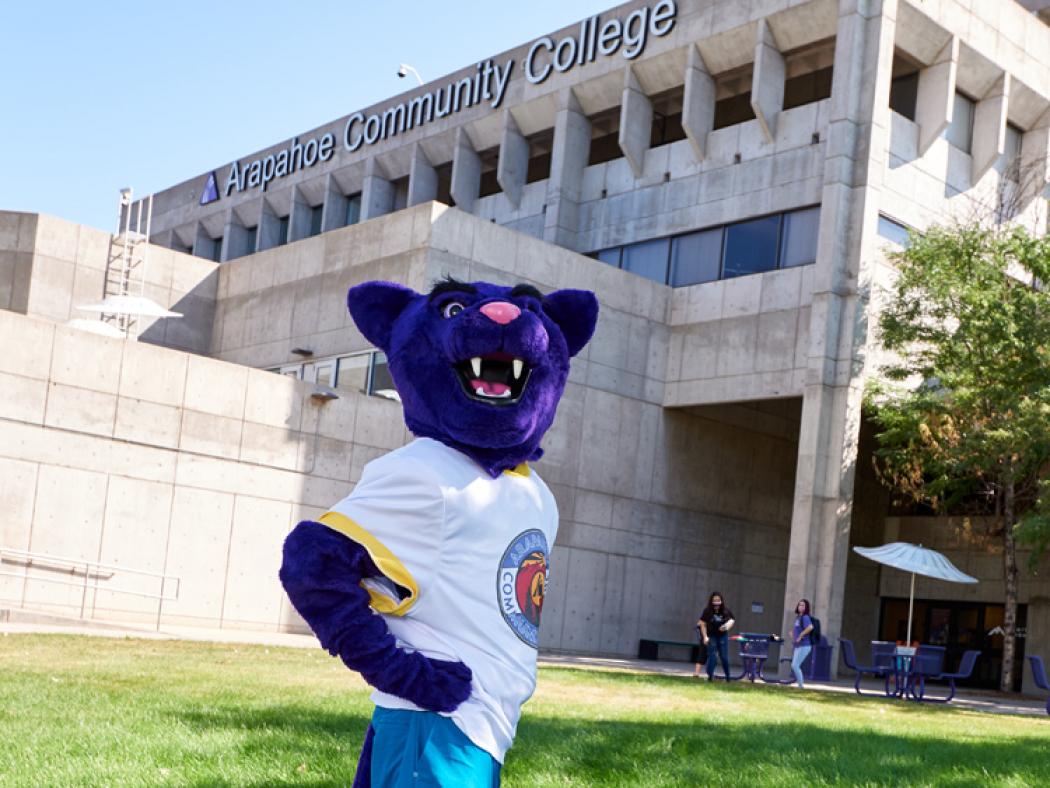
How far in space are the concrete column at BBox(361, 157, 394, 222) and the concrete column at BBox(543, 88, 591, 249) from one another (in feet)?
23.8

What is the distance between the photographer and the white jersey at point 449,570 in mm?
3639

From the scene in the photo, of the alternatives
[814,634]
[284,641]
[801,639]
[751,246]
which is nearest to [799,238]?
[751,246]

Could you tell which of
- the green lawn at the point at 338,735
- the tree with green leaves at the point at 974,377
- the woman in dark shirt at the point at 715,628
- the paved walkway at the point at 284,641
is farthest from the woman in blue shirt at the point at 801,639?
the green lawn at the point at 338,735

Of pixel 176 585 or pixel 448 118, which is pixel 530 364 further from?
pixel 448 118

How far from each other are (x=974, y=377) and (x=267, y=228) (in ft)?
83.1

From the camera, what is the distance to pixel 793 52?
30.7 metres

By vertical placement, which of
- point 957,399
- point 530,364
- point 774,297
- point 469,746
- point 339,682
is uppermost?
point 774,297

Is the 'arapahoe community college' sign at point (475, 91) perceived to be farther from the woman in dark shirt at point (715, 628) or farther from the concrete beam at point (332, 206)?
the woman in dark shirt at point (715, 628)

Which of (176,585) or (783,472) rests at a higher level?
(783,472)

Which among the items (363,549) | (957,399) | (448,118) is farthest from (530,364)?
(448,118)

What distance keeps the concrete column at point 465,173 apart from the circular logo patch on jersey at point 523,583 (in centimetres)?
3189

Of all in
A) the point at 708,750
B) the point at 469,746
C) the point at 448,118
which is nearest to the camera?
the point at 469,746

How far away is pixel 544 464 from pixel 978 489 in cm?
920

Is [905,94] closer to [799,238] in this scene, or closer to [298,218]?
[799,238]
